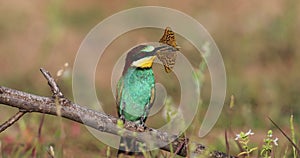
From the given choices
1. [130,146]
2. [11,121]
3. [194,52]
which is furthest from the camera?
[194,52]

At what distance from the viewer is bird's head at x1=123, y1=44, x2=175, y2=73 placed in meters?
2.65

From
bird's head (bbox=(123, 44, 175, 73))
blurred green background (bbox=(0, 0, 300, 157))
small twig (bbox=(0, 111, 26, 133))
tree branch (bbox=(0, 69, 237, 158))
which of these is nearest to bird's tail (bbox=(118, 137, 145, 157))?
tree branch (bbox=(0, 69, 237, 158))

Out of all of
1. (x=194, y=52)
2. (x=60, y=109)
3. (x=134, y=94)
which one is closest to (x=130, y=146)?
(x=134, y=94)

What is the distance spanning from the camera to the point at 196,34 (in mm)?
5883

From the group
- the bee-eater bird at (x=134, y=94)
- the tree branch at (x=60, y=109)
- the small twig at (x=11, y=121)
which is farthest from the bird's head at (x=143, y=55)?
the small twig at (x=11, y=121)

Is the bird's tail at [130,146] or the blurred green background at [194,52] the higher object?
the blurred green background at [194,52]

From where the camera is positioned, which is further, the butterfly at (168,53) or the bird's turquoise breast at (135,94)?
the bird's turquoise breast at (135,94)

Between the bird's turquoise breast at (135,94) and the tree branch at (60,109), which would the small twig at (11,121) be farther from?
the bird's turquoise breast at (135,94)

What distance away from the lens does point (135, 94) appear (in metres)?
2.93

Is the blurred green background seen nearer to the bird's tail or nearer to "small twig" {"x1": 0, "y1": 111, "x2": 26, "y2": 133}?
the bird's tail

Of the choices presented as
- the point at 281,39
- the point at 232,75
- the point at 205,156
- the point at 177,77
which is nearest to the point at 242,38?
the point at 281,39

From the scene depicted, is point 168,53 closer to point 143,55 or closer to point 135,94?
point 143,55

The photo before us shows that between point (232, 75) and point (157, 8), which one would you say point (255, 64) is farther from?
point (157, 8)

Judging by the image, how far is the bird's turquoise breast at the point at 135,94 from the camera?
2.87 m
